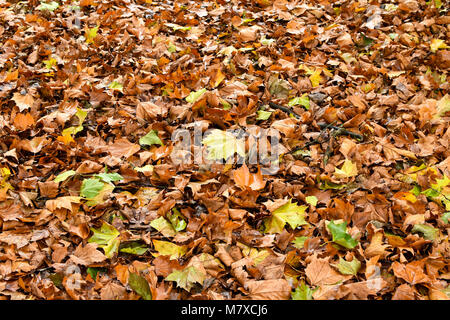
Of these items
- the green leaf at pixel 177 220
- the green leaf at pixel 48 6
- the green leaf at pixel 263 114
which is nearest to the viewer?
the green leaf at pixel 177 220

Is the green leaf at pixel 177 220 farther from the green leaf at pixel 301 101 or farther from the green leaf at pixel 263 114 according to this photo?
the green leaf at pixel 301 101

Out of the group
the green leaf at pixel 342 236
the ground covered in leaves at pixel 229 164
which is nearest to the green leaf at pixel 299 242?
the ground covered in leaves at pixel 229 164

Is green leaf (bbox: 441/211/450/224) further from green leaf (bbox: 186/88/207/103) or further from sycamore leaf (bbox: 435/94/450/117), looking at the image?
green leaf (bbox: 186/88/207/103)

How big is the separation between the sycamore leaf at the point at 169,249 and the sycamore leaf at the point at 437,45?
2893mm

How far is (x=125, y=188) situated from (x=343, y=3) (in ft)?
10.7

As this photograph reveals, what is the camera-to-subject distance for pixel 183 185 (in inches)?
85.4

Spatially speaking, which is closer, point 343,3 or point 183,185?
point 183,185

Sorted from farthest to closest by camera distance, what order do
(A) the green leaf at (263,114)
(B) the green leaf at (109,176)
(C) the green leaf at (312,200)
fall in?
(A) the green leaf at (263,114) < (B) the green leaf at (109,176) < (C) the green leaf at (312,200)

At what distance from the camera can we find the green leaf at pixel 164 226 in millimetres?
1970

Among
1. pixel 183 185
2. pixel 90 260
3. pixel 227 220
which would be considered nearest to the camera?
pixel 90 260

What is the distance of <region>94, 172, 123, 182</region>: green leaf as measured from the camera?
2215mm
